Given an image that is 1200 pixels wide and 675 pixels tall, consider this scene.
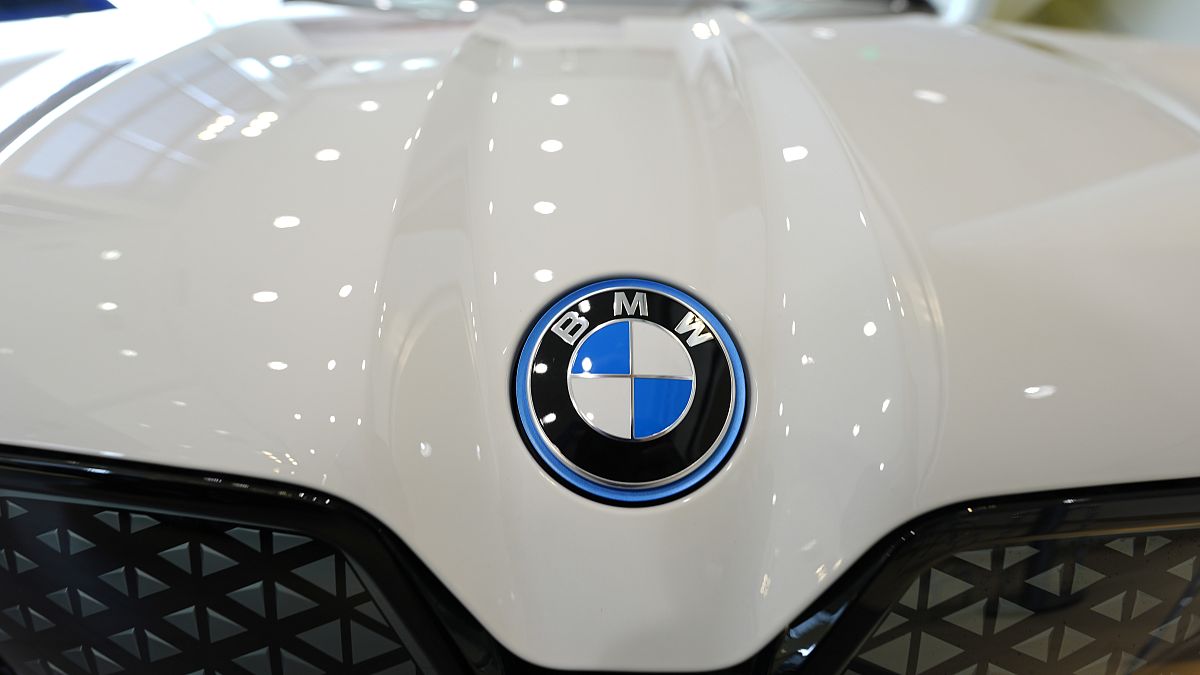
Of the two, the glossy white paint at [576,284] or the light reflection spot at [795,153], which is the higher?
the light reflection spot at [795,153]

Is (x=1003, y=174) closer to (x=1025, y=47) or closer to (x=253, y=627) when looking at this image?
(x=1025, y=47)

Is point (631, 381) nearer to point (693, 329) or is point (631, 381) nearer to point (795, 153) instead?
point (693, 329)

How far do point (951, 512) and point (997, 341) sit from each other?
115 mm

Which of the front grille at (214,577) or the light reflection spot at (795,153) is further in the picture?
the light reflection spot at (795,153)

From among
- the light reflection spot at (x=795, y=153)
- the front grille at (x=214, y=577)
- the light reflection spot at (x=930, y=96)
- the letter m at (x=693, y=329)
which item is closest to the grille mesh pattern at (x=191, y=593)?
the front grille at (x=214, y=577)

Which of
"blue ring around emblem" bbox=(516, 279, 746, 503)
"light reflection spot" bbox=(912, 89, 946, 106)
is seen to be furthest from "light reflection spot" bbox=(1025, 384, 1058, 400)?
"light reflection spot" bbox=(912, 89, 946, 106)

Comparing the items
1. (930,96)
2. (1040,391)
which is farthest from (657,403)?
(930,96)

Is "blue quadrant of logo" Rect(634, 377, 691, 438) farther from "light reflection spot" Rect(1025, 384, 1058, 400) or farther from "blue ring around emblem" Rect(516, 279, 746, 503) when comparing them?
"light reflection spot" Rect(1025, 384, 1058, 400)

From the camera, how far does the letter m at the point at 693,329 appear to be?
58 cm

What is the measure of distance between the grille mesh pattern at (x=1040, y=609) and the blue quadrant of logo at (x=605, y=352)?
0.24 metres

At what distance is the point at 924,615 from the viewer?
606 millimetres

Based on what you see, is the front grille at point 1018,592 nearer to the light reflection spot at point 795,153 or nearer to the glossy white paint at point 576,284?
the glossy white paint at point 576,284

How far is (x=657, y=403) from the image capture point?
1.86 feet

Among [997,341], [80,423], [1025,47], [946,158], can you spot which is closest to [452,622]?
[80,423]
